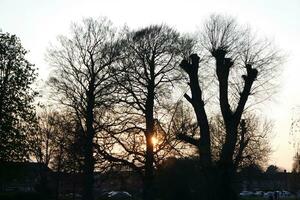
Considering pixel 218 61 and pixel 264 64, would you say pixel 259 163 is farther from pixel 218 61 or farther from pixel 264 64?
pixel 218 61

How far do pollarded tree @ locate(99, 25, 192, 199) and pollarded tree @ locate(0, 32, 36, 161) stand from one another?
626cm

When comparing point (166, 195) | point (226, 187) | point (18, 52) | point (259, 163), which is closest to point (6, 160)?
point (18, 52)

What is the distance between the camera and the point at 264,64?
33625mm

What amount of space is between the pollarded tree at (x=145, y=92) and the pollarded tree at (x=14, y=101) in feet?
20.5

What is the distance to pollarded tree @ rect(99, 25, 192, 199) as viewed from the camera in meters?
37.7

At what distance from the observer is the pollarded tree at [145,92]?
37719 millimetres

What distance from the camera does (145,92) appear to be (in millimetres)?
38719

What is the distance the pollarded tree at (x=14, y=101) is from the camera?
33.7 m

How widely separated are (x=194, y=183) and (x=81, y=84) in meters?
12.2

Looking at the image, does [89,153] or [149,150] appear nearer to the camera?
[149,150]

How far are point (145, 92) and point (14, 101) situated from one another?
978cm

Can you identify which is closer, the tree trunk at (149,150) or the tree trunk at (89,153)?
the tree trunk at (149,150)

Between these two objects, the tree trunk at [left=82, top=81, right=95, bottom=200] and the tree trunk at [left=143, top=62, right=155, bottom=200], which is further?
the tree trunk at [left=82, top=81, right=95, bottom=200]

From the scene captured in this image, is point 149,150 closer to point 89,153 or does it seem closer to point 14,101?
point 89,153
